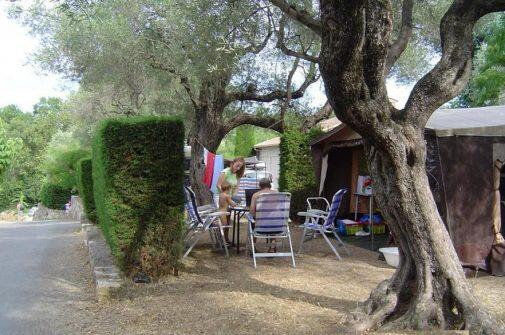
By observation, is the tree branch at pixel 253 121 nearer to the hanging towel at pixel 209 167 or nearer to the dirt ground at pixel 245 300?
the hanging towel at pixel 209 167

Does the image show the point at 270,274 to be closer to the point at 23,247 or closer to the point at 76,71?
the point at 23,247

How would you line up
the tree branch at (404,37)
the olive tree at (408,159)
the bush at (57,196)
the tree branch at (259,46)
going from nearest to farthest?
1. the olive tree at (408,159)
2. the tree branch at (404,37)
3. the tree branch at (259,46)
4. the bush at (57,196)

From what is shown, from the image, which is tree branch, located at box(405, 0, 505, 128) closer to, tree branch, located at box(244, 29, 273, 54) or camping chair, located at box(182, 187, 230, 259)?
camping chair, located at box(182, 187, 230, 259)

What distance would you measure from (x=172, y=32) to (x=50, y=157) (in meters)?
18.5

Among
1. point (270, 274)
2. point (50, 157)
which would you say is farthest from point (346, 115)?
point (50, 157)

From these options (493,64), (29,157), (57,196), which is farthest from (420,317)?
(29,157)

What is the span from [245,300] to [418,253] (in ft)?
5.64

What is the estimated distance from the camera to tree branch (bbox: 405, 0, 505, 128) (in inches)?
166

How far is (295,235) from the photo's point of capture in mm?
→ 9812

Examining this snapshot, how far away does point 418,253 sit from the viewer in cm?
417

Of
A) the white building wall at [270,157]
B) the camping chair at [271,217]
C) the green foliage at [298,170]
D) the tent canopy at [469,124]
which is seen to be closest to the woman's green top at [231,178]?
the camping chair at [271,217]

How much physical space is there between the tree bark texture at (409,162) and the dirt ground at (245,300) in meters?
0.61

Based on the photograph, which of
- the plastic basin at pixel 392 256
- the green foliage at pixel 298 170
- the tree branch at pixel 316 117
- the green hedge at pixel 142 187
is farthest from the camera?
the tree branch at pixel 316 117

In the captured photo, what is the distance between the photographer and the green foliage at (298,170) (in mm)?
11453
